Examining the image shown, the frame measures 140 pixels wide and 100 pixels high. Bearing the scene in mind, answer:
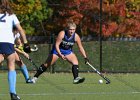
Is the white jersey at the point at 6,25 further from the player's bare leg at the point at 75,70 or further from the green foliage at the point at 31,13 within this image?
the green foliage at the point at 31,13

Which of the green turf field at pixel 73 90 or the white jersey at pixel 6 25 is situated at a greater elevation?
the white jersey at pixel 6 25

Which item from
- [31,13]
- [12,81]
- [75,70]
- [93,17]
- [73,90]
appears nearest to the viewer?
[12,81]

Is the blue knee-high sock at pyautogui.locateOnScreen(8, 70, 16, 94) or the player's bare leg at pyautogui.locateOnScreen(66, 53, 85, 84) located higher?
the blue knee-high sock at pyautogui.locateOnScreen(8, 70, 16, 94)

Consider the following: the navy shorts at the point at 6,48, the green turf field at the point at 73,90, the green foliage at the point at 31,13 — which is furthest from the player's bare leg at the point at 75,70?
the green foliage at the point at 31,13

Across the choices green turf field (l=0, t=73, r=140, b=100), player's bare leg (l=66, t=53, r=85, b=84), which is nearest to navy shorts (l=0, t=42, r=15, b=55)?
green turf field (l=0, t=73, r=140, b=100)

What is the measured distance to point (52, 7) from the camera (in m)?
31.3

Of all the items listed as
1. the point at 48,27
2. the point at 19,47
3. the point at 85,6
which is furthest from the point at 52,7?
the point at 19,47

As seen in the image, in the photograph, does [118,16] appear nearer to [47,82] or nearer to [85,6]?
[85,6]

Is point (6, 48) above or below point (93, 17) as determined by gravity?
above

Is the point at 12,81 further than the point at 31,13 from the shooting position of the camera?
No

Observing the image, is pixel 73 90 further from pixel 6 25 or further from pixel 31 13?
pixel 31 13

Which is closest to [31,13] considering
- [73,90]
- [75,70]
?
[75,70]

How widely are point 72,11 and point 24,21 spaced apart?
2938 millimetres

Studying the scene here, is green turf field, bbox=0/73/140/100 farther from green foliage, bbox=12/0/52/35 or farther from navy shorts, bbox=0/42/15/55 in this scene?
green foliage, bbox=12/0/52/35
